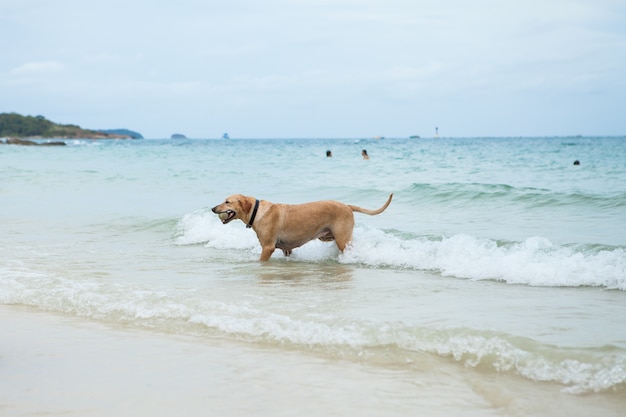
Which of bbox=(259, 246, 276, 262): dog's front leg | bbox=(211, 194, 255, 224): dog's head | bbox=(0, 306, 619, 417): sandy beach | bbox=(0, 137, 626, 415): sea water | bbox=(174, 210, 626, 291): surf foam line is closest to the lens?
bbox=(0, 306, 619, 417): sandy beach

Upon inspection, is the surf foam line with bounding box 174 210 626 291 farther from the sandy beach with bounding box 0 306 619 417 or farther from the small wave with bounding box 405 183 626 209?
the small wave with bounding box 405 183 626 209

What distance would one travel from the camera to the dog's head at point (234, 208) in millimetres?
8664

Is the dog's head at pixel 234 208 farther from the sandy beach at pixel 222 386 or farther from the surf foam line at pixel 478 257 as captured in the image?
the sandy beach at pixel 222 386

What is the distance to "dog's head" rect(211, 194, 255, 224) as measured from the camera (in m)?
8.66

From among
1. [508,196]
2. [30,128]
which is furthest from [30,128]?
[508,196]

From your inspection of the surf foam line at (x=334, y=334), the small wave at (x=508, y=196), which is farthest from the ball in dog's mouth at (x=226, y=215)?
the small wave at (x=508, y=196)

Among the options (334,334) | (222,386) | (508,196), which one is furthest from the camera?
(508,196)

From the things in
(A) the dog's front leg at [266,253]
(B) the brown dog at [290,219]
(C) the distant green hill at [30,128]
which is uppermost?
(C) the distant green hill at [30,128]

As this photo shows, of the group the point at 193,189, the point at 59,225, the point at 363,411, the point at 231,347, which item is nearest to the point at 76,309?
the point at 231,347

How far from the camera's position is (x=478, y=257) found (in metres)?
8.36

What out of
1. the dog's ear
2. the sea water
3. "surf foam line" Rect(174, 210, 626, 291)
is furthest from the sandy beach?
the dog's ear

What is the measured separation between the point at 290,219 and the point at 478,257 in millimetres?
2474

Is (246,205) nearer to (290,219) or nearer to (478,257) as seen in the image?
(290,219)

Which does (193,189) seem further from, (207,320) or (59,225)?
(207,320)
